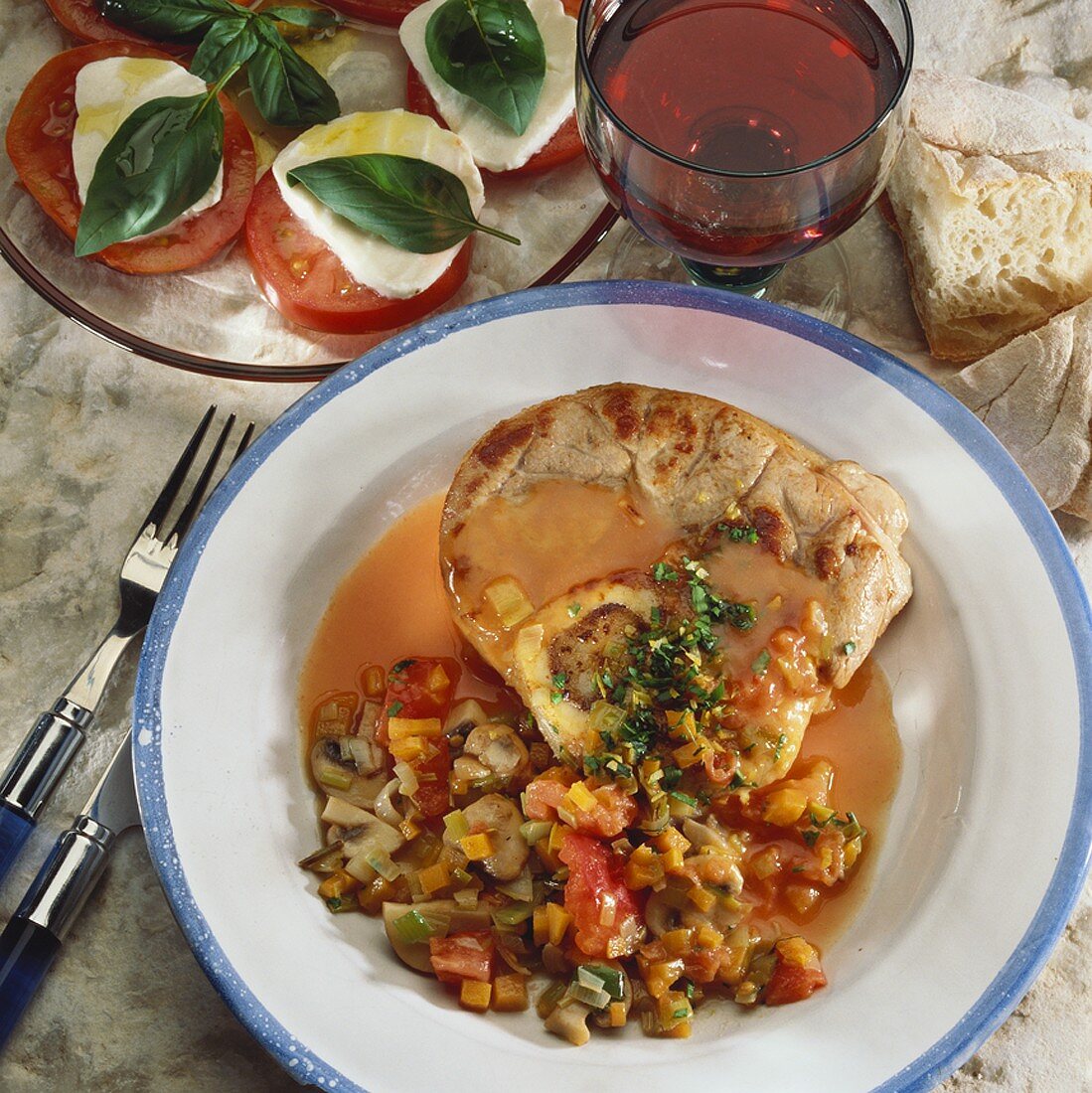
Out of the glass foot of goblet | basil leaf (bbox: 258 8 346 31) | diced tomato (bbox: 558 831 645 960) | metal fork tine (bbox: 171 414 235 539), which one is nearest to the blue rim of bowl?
metal fork tine (bbox: 171 414 235 539)

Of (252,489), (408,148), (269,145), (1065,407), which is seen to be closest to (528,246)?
(408,148)

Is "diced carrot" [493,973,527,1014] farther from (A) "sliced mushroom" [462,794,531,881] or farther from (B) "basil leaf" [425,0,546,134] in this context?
(B) "basil leaf" [425,0,546,134]

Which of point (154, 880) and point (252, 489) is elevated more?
point (252, 489)

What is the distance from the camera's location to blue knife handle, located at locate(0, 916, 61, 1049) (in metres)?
3.73

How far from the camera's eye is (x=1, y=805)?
12.7 ft

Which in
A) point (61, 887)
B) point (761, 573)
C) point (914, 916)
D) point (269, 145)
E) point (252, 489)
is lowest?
point (914, 916)

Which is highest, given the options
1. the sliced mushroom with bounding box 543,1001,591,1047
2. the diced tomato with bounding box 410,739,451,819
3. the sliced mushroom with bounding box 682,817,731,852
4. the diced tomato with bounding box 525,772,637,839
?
the diced tomato with bounding box 525,772,637,839

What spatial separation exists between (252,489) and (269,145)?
1363 mm

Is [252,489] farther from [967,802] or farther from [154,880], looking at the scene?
[967,802]

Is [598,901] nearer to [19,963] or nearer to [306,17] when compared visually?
[19,963]

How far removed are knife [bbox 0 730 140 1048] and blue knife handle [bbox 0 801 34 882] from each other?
10cm

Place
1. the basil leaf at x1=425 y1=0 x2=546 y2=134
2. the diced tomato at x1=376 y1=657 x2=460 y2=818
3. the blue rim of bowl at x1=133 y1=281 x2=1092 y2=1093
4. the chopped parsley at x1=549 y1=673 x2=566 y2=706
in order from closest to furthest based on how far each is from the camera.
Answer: the blue rim of bowl at x1=133 y1=281 x2=1092 y2=1093, the chopped parsley at x1=549 y1=673 x2=566 y2=706, the diced tomato at x1=376 y1=657 x2=460 y2=818, the basil leaf at x1=425 y1=0 x2=546 y2=134

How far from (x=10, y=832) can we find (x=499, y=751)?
1526 mm

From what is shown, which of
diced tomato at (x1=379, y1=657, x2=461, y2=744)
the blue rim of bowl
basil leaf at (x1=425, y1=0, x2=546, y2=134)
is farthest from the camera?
basil leaf at (x1=425, y1=0, x2=546, y2=134)
